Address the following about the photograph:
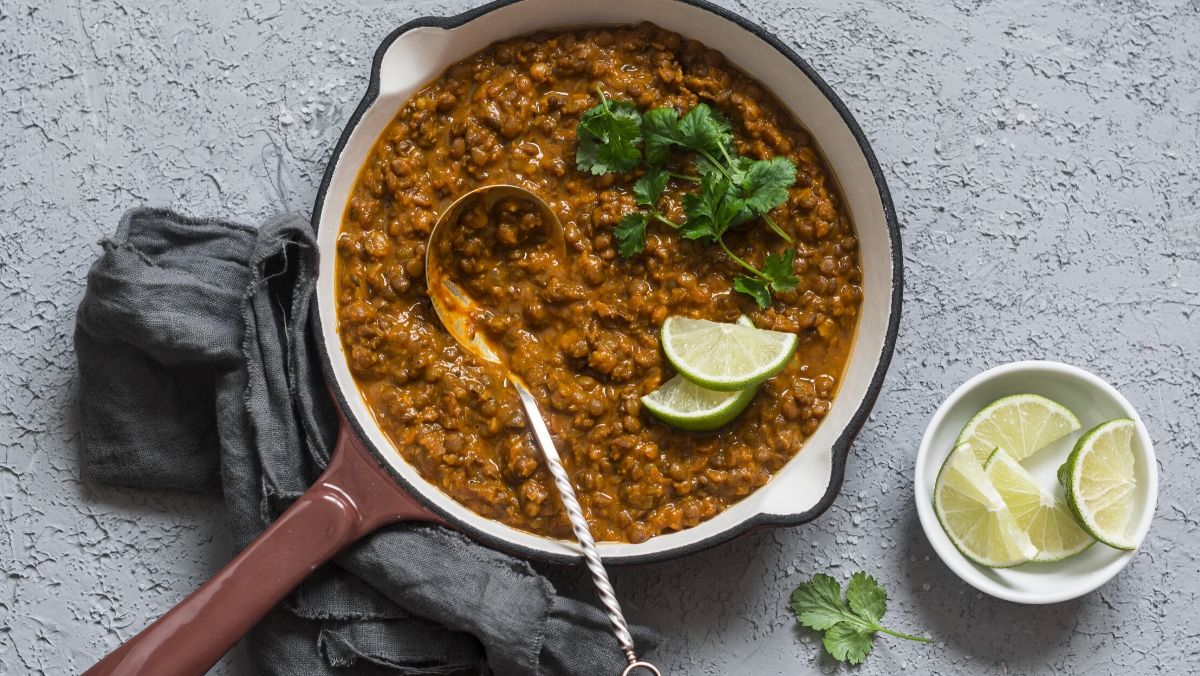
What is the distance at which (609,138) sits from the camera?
3.10 m

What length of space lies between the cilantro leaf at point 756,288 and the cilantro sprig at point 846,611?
913 millimetres

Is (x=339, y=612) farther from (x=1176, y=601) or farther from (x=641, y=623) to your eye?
(x=1176, y=601)

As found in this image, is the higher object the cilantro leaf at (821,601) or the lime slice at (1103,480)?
the lime slice at (1103,480)

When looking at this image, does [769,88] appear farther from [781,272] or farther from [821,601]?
[821,601]

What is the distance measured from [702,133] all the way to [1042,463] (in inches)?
59.5

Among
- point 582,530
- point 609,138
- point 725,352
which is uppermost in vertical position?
point 609,138

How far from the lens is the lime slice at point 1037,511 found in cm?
311

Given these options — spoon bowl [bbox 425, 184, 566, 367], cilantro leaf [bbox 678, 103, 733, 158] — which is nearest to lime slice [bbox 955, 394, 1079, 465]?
cilantro leaf [bbox 678, 103, 733, 158]

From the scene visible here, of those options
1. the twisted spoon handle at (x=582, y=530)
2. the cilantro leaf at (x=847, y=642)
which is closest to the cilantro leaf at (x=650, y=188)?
the twisted spoon handle at (x=582, y=530)

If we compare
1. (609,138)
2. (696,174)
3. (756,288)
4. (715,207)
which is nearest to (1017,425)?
(756,288)

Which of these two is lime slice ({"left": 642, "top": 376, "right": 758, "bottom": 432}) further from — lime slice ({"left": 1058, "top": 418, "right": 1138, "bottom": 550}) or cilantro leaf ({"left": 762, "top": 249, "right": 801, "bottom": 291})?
lime slice ({"left": 1058, "top": 418, "right": 1138, "bottom": 550})

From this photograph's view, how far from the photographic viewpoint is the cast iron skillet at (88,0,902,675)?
2.86 m

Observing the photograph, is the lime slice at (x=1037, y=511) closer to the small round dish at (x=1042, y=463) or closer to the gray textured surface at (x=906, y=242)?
the small round dish at (x=1042, y=463)

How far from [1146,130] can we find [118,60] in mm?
3453
